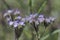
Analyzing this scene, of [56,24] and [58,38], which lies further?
[56,24]

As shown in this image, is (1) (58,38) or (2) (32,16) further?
(1) (58,38)

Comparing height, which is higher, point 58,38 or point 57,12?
point 57,12

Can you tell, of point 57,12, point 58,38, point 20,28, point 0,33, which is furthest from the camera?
point 57,12

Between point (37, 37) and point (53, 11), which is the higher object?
point (53, 11)

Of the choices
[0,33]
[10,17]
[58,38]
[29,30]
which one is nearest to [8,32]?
[0,33]

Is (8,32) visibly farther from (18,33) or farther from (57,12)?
(18,33)

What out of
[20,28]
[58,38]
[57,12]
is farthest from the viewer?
[57,12]

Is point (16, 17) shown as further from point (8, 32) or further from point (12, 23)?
point (8, 32)

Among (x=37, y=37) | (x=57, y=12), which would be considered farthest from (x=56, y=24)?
(x=37, y=37)

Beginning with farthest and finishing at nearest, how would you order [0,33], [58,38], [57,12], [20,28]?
[57,12], [0,33], [58,38], [20,28]
